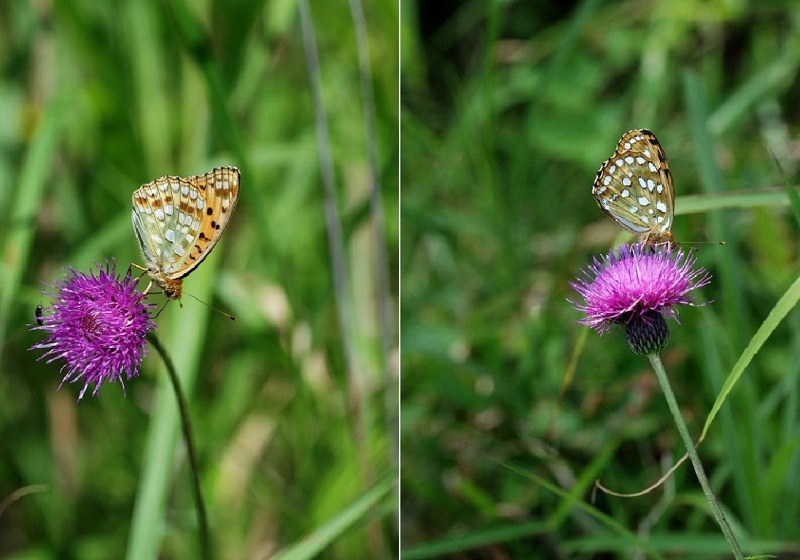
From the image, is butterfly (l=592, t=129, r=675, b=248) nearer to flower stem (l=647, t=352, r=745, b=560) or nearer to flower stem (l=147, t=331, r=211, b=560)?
flower stem (l=647, t=352, r=745, b=560)

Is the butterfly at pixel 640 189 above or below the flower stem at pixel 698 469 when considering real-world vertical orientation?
above

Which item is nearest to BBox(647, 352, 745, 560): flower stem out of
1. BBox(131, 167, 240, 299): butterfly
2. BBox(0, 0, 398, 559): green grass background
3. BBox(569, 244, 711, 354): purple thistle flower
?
BBox(569, 244, 711, 354): purple thistle flower

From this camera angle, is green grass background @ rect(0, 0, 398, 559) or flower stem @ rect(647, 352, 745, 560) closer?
flower stem @ rect(647, 352, 745, 560)

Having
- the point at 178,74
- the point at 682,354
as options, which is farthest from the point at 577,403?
the point at 178,74

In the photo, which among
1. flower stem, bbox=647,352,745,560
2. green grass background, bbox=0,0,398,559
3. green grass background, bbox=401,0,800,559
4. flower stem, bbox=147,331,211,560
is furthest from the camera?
green grass background, bbox=0,0,398,559

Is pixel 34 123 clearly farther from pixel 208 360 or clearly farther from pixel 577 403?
pixel 577 403

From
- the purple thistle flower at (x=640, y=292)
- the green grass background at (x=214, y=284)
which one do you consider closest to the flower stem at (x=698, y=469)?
the purple thistle flower at (x=640, y=292)

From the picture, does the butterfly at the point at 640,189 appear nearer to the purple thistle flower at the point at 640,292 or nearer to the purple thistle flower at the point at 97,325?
the purple thistle flower at the point at 640,292
